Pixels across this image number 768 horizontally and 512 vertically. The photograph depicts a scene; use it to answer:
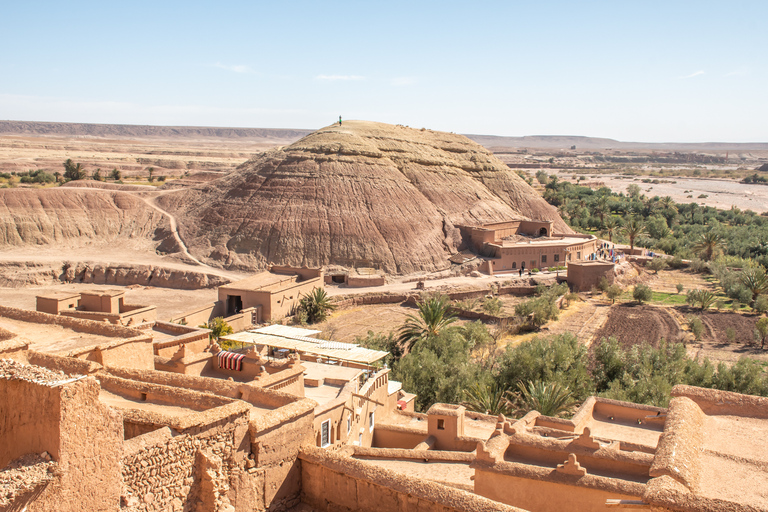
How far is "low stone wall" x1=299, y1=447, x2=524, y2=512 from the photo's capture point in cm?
700

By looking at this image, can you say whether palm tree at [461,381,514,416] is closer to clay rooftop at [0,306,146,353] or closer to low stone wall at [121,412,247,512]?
clay rooftop at [0,306,146,353]

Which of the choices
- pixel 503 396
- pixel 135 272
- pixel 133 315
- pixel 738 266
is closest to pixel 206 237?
pixel 135 272

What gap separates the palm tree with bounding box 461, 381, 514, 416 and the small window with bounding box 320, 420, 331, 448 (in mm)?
6208

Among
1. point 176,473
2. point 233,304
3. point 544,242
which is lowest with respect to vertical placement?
point 233,304

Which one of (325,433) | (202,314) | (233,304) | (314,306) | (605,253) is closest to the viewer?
(325,433)

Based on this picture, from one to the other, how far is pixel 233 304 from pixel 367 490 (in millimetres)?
24730

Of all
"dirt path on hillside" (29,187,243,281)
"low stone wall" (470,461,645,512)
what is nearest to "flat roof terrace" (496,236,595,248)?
"dirt path on hillside" (29,187,243,281)

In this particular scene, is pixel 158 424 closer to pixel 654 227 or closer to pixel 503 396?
pixel 503 396

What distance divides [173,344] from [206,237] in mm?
30090

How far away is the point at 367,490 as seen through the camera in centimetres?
782

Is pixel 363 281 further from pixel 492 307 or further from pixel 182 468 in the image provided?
pixel 182 468

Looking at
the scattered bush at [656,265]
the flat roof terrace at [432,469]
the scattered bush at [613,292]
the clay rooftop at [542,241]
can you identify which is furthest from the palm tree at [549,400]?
the scattered bush at [656,265]

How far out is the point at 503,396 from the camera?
18281 mm

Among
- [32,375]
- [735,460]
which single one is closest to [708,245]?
[735,460]
